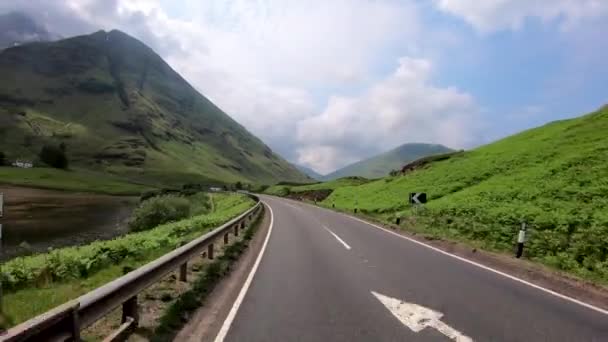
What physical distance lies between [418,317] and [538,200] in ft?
67.8

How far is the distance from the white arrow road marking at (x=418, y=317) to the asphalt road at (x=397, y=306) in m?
0.01

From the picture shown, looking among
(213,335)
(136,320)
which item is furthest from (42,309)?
(213,335)

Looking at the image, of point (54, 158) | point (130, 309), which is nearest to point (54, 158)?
point (54, 158)

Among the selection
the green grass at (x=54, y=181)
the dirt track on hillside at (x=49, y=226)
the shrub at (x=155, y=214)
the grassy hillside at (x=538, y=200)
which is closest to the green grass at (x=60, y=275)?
the dirt track on hillside at (x=49, y=226)

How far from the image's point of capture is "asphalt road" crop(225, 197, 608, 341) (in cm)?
667

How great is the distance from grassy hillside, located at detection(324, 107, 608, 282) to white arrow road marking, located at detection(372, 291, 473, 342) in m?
6.82

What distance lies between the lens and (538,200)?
25250 millimetres

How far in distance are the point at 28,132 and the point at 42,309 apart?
220 metres

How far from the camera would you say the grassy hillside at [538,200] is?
16619mm

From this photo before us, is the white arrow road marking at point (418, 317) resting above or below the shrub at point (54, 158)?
below

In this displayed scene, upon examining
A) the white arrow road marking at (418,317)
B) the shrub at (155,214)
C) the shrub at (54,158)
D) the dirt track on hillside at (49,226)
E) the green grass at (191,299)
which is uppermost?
the shrub at (54,158)

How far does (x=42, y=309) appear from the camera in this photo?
7121mm

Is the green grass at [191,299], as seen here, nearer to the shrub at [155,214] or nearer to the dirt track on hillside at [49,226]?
the dirt track on hillside at [49,226]

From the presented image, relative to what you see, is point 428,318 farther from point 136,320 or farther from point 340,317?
point 136,320
